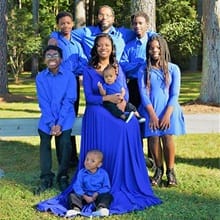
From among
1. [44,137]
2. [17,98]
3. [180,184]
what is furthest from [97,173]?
[17,98]

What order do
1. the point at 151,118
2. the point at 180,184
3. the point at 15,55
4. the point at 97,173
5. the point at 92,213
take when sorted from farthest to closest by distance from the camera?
the point at 15,55 < the point at 180,184 < the point at 151,118 < the point at 97,173 < the point at 92,213

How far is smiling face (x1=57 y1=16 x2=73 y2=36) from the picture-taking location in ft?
18.4

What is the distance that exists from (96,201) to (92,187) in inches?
5.8

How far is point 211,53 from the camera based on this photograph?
11.2 meters

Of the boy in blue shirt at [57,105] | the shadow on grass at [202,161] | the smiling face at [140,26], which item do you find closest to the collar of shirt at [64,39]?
the boy in blue shirt at [57,105]

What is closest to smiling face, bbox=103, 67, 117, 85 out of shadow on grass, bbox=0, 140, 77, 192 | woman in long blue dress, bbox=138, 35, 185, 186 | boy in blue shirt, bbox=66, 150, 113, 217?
woman in long blue dress, bbox=138, 35, 185, 186

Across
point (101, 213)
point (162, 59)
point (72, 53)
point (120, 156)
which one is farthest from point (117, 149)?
point (72, 53)

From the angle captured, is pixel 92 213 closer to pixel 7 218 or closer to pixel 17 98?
pixel 7 218

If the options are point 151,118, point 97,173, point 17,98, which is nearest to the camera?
point 97,173

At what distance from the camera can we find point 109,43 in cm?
507

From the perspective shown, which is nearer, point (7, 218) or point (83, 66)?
point (7, 218)

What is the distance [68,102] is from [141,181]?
3.77ft

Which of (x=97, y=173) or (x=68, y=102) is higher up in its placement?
(x=68, y=102)

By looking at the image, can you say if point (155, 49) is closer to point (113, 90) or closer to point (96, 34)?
point (113, 90)
